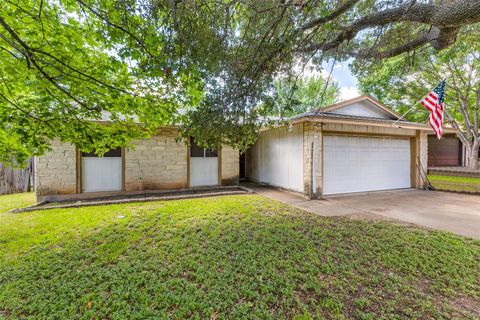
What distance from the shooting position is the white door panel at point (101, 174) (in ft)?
23.9

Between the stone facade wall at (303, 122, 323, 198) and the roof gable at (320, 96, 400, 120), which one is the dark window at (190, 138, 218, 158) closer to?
the stone facade wall at (303, 122, 323, 198)

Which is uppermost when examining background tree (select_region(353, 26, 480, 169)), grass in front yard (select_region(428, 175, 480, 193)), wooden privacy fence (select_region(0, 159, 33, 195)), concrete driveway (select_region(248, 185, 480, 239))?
background tree (select_region(353, 26, 480, 169))

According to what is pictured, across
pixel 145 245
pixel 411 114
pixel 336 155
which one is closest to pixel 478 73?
pixel 411 114

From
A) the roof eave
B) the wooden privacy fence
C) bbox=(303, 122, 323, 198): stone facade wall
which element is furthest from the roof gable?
the wooden privacy fence

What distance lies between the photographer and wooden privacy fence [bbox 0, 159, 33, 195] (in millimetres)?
8188

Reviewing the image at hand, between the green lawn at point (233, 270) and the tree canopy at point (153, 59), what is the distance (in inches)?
78.6

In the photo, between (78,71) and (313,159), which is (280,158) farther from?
(78,71)

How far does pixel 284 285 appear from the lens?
2.55 meters

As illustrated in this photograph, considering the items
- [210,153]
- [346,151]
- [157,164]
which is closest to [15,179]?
[157,164]

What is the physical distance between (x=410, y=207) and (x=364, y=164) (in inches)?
95.8

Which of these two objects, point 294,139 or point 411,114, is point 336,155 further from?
point 411,114

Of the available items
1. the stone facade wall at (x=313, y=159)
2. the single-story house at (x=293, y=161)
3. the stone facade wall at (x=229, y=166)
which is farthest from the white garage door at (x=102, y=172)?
the stone facade wall at (x=313, y=159)

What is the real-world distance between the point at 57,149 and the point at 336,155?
9.86m

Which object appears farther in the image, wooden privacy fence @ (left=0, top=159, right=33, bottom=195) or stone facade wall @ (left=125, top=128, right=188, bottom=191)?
wooden privacy fence @ (left=0, top=159, right=33, bottom=195)
